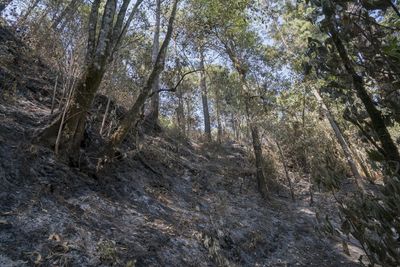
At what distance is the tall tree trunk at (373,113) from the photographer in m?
1.75

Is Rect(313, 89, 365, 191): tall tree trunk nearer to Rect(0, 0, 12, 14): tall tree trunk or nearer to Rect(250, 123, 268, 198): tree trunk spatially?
Rect(250, 123, 268, 198): tree trunk

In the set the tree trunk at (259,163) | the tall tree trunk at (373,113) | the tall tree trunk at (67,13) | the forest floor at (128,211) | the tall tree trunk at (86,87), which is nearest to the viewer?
the tall tree trunk at (373,113)

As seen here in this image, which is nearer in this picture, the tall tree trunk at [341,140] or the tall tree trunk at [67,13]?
the tall tree trunk at [341,140]

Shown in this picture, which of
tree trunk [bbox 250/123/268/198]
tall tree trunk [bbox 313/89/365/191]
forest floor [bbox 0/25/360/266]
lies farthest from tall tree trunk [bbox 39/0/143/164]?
tall tree trunk [bbox 313/89/365/191]

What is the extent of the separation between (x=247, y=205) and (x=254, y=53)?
678cm

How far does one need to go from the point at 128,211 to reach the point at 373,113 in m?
4.09

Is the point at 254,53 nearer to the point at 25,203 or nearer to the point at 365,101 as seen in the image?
the point at 25,203

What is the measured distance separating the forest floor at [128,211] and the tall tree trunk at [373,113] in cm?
301

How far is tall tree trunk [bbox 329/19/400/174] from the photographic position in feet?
5.75

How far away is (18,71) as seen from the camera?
706 centimetres

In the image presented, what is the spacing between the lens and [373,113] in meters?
1.82

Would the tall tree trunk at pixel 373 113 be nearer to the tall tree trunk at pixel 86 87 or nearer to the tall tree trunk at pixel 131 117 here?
the tall tree trunk at pixel 86 87

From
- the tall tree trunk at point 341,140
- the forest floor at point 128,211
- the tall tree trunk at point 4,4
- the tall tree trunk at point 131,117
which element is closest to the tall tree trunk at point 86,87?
the forest floor at point 128,211

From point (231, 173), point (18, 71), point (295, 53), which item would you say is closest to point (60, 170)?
point (18, 71)
